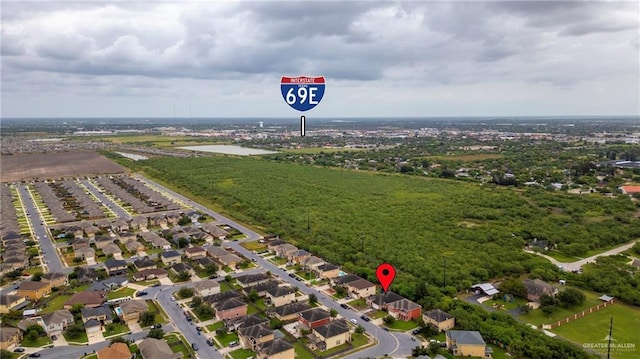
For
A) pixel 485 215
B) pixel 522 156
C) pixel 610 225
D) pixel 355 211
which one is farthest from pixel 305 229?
pixel 522 156

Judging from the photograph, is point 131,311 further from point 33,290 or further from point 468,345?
point 468,345

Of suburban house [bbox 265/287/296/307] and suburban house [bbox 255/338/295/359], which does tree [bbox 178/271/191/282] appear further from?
suburban house [bbox 255/338/295/359]

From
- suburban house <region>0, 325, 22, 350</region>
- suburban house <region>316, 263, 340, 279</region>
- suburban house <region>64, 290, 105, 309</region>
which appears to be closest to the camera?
suburban house <region>0, 325, 22, 350</region>

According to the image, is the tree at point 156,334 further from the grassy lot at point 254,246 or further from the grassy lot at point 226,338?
the grassy lot at point 254,246

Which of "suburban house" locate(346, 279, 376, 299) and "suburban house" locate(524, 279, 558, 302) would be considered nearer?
"suburban house" locate(524, 279, 558, 302)

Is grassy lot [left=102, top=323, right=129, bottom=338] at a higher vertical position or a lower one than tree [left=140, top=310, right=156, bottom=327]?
lower

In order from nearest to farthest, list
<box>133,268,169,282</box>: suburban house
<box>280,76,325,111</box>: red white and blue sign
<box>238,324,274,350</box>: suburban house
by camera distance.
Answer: <box>280,76,325,111</box>: red white and blue sign, <box>238,324,274,350</box>: suburban house, <box>133,268,169,282</box>: suburban house

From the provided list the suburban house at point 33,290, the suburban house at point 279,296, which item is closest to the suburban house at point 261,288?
the suburban house at point 279,296

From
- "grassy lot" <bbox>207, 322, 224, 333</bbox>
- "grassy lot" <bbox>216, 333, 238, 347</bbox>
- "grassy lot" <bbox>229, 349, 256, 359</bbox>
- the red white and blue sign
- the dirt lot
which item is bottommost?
"grassy lot" <bbox>229, 349, 256, 359</bbox>

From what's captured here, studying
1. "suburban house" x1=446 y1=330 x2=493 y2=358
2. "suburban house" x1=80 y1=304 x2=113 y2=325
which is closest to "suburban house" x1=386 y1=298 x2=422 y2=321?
"suburban house" x1=446 y1=330 x2=493 y2=358
